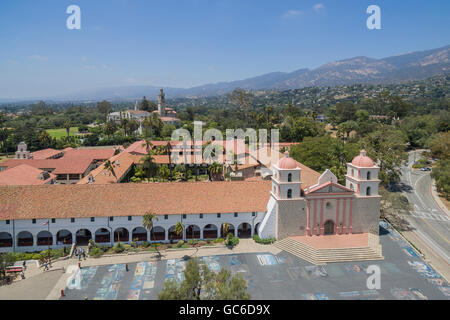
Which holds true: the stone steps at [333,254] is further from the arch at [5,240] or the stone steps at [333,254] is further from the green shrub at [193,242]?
the arch at [5,240]

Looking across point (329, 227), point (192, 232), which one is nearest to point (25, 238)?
point (192, 232)

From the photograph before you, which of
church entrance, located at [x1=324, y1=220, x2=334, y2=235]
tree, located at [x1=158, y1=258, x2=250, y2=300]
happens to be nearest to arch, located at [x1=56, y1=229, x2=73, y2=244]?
tree, located at [x1=158, y1=258, x2=250, y2=300]

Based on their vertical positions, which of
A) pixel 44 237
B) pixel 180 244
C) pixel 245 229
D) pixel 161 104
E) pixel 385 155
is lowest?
pixel 180 244

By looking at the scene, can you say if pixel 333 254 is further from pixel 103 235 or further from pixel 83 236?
pixel 83 236
